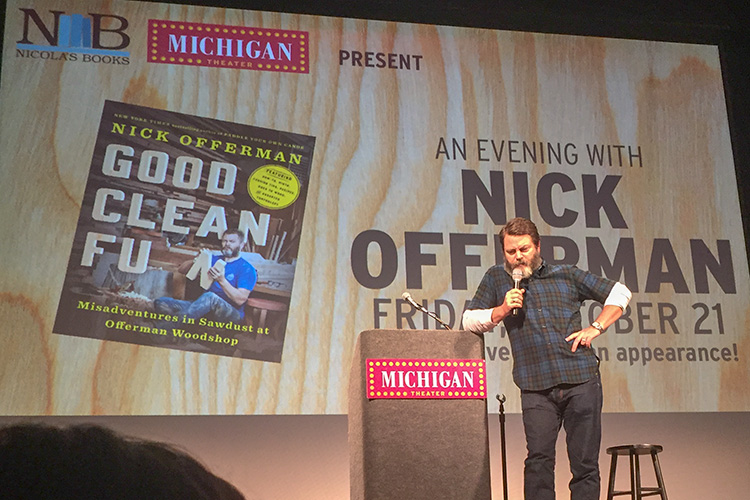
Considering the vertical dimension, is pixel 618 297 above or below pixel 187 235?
below

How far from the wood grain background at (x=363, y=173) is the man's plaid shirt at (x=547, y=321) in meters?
1.08

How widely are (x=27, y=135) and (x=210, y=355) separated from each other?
1335 mm

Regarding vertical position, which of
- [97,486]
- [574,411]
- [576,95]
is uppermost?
[576,95]

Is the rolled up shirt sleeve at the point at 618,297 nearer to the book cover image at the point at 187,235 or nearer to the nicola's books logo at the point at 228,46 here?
the book cover image at the point at 187,235

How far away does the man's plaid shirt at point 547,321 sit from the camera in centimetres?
306

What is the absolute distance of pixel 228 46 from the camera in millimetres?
4445

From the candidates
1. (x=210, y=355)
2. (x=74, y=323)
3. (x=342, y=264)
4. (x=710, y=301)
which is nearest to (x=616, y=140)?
(x=710, y=301)

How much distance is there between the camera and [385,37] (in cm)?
462

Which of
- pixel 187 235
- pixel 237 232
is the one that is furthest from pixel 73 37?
pixel 237 232

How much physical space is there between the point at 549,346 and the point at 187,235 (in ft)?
6.16

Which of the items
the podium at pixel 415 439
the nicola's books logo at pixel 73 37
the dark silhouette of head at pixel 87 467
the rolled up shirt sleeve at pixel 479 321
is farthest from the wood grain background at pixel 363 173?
the podium at pixel 415 439

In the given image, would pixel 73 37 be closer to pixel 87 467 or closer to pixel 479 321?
pixel 87 467

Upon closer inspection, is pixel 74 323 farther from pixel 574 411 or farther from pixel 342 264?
pixel 574 411

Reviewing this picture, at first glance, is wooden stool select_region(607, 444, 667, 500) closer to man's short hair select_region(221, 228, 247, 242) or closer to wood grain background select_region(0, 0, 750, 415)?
wood grain background select_region(0, 0, 750, 415)
